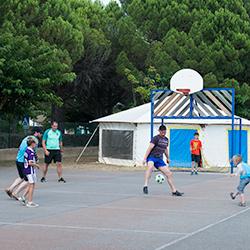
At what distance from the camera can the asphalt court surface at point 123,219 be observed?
9.30 metres

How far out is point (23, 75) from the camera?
2484 cm

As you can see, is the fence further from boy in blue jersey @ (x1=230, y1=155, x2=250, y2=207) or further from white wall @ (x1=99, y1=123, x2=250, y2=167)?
boy in blue jersey @ (x1=230, y1=155, x2=250, y2=207)

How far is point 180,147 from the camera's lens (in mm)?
28328

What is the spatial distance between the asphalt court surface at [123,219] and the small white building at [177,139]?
990cm

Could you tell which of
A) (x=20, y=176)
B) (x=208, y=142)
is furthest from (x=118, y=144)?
(x=20, y=176)

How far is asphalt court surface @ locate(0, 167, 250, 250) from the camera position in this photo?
930 cm

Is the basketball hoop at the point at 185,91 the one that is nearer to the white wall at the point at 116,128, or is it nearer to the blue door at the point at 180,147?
the blue door at the point at 180,147

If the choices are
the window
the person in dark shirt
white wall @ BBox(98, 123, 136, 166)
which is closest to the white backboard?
white wall @ BBox(98, 123, 136, 166)

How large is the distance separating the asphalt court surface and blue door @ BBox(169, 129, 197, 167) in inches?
376

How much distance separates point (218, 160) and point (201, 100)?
3.67 m

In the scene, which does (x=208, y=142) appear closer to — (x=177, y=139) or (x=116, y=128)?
(x=177, y=139)

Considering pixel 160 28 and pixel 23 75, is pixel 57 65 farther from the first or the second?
pixel 160 28

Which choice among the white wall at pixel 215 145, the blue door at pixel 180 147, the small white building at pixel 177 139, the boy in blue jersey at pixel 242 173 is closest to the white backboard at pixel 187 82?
the small white building at pixel 177 139

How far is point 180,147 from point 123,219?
1686 cm
